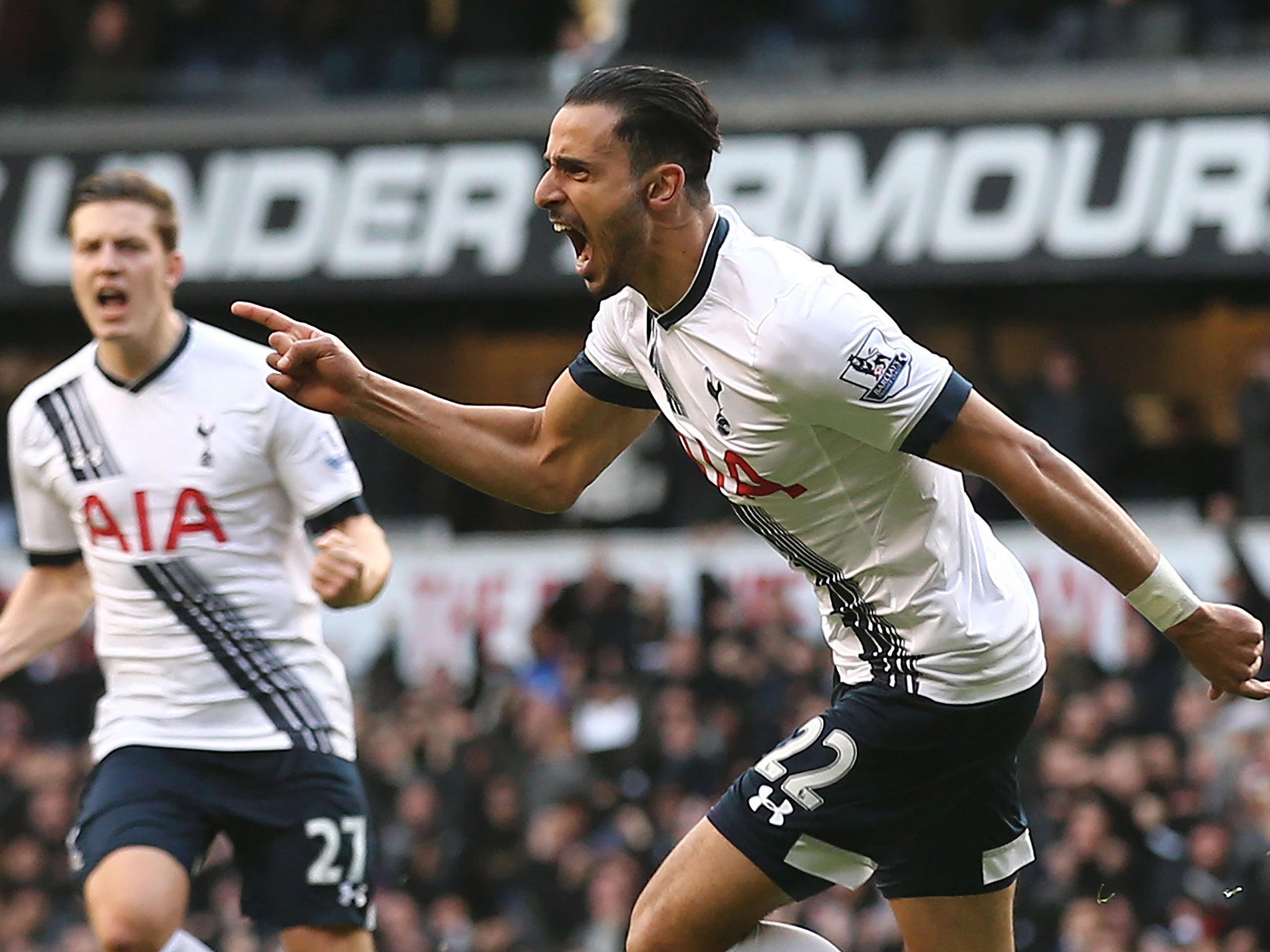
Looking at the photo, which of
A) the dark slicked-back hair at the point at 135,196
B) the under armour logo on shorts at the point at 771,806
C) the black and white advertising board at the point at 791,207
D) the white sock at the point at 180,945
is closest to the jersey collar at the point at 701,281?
the under armour logo on shorts at the point at 771,806

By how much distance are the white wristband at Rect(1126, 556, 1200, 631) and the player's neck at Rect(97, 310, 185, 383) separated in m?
3.00

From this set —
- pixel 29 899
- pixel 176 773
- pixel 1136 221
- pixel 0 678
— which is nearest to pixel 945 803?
pixel 176 773

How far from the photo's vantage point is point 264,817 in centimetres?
586

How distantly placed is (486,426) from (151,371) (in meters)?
1.49

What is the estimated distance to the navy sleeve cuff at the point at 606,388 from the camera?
4.99 meters

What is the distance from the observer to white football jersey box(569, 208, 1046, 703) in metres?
4.35

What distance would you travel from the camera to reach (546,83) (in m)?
15.5

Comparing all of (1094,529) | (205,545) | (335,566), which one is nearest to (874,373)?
(1094,529)

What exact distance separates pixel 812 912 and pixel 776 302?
21.9 feet

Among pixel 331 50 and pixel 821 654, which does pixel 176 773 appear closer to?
pixel 821 654

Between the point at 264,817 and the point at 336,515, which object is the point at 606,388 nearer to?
the point at 336,515

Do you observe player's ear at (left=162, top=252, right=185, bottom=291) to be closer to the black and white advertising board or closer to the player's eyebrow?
the player's eyebrow

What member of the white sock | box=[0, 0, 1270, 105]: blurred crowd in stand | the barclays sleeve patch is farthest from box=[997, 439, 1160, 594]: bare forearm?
box=[0, 0, 1270, 105]: blurred crowd in stand

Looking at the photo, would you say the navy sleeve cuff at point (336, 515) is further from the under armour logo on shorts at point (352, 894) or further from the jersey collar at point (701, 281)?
the jersey collar at point (701, 281)
